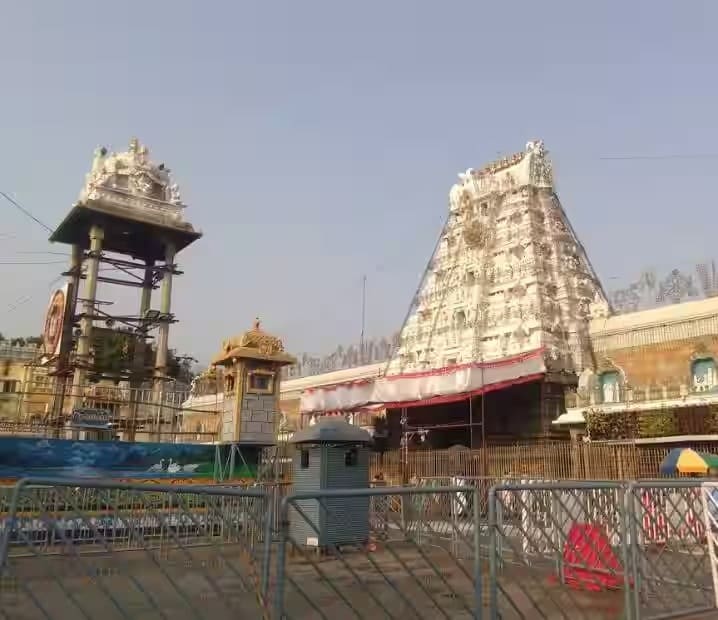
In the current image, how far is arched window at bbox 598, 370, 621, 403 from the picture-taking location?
71.5 feet

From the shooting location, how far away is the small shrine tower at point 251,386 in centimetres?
1614

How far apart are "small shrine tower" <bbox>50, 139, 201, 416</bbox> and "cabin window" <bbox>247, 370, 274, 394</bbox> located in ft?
52.6

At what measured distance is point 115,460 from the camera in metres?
14.8

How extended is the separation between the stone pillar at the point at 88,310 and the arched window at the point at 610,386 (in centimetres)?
2114

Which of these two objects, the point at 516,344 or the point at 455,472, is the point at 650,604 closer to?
the point at 455,472

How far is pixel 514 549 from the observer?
5555mm

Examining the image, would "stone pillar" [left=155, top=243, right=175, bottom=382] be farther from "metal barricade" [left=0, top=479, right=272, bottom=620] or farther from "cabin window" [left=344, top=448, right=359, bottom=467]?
"metal barricade" [left=0, top=479, right=272, bottom=620]

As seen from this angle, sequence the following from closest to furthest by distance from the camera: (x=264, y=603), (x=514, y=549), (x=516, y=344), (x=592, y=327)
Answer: (x=264, y=603) → (x=514, y=549) → (x=592, y=327) → (x=516, y=344)

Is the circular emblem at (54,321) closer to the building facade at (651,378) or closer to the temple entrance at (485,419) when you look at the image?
the temple entrance at (485,419)

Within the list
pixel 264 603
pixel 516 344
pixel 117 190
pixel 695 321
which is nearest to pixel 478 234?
pixel 516 344

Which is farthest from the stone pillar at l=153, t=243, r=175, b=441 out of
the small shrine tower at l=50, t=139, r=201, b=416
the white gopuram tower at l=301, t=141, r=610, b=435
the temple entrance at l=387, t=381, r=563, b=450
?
the temple entrance at l=387, t=381, r=563, b=450

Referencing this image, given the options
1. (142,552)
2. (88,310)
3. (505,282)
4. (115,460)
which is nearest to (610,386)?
(505,282)

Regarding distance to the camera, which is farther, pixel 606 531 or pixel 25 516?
pixel 606 531

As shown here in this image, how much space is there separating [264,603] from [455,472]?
49.4ft
